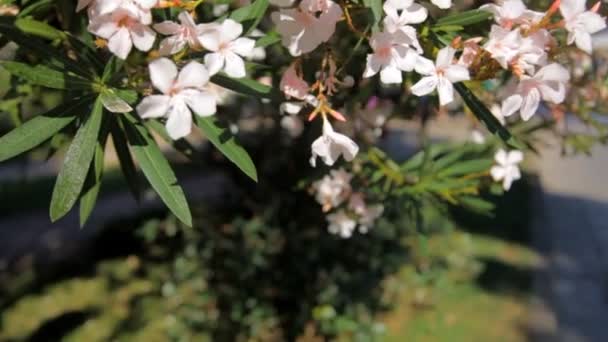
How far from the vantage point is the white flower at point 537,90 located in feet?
4.14

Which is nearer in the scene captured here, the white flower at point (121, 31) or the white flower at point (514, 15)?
the white flower at point (121, 31)

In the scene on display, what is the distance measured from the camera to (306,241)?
4055 millimetres

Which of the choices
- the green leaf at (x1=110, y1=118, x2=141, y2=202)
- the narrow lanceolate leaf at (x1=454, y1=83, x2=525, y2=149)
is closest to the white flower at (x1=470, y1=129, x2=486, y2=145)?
the narrow lanceolate leaf at (x1=454, y1=83, x2=525, y2=149)

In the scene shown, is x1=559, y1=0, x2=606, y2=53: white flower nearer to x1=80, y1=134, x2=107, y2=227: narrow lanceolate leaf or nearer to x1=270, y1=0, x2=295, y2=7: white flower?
x1=270, y1=0, x2=295, y2=7: white flower

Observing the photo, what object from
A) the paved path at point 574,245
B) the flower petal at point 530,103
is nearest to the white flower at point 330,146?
the flower petal at point 530,103

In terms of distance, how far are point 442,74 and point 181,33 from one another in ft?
1.64

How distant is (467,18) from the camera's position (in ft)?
4.73

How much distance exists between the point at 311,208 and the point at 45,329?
1815 mm

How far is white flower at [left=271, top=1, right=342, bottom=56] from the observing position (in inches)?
49.2

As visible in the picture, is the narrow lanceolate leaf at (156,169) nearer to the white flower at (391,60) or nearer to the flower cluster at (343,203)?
the white flower at (391,60)

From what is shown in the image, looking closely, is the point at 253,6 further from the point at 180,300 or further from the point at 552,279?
the point at 552,279

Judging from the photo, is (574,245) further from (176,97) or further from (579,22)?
(176,97)

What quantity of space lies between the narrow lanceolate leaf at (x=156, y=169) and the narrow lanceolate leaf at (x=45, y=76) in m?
0.13

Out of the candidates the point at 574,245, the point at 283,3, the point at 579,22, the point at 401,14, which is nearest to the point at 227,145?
the point at 283,3
